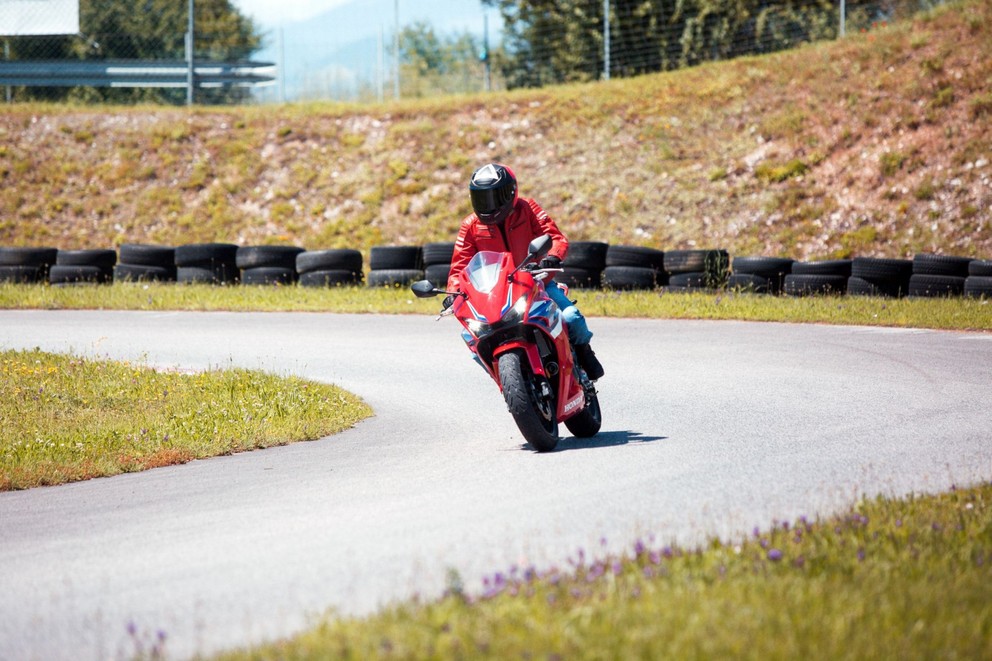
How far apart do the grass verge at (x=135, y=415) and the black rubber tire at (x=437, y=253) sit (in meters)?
8.82

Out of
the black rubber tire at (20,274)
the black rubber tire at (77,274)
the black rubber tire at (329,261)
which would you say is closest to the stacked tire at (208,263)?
the black rubber tire at (77,274)

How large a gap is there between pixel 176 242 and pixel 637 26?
18.4m

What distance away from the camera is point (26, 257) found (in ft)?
77.4

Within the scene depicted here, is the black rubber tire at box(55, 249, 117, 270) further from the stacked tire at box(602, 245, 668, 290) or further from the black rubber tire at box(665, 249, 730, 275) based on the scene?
the black rubber tire at box(665, 249, 730, 275)

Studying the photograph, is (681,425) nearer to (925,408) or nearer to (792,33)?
(925,408)

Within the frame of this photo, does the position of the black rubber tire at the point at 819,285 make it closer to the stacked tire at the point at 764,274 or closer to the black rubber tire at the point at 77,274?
the stacked tire at the point at 764,274

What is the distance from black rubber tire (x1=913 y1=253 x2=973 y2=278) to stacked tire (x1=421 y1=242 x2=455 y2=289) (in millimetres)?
7682

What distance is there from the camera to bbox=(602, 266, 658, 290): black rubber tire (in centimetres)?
2053

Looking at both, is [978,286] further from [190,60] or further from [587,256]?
[190,60]

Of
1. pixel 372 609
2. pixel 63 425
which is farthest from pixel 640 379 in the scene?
pixel 372 609

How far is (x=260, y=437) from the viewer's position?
927 cm

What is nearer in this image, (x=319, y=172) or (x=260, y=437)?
(x=260, y=437)

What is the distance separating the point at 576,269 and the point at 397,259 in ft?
11.0

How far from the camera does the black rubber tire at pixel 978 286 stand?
59.0ft
